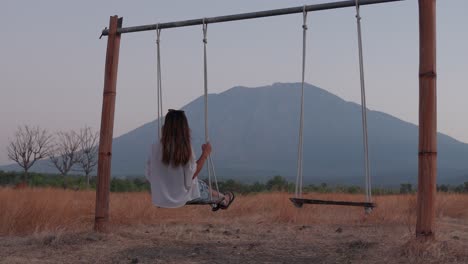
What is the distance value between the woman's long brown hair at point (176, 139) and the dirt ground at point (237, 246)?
92cm

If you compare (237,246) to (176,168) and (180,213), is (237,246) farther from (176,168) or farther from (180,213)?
(180,213)

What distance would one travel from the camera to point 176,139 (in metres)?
5.95

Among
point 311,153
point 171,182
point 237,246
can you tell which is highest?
point 311,153

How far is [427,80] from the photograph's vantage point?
18.8 ft

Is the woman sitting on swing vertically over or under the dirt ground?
over

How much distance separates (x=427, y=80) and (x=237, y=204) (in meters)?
6.20

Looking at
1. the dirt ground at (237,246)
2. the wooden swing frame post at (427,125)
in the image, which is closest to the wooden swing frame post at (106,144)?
the dirt ground at (237,246)

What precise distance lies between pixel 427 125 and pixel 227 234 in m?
3.07

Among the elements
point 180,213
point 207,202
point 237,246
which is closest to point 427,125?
point 207,202

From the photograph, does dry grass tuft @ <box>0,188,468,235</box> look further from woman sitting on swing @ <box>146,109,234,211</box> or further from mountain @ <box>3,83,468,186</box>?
mountain @ <box>3,83,468,186</box>

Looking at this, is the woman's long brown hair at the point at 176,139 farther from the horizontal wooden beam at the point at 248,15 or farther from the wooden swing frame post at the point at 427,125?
the wooden swing frame post at the point at 427,125

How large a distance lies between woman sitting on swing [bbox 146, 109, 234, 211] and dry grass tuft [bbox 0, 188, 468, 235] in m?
1.50

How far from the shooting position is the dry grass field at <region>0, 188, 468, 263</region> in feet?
19.8

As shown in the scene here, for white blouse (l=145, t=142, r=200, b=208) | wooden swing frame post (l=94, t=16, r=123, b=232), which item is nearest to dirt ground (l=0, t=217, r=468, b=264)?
wooden swing frame post (l=94, t=16, r=123, b=232)
